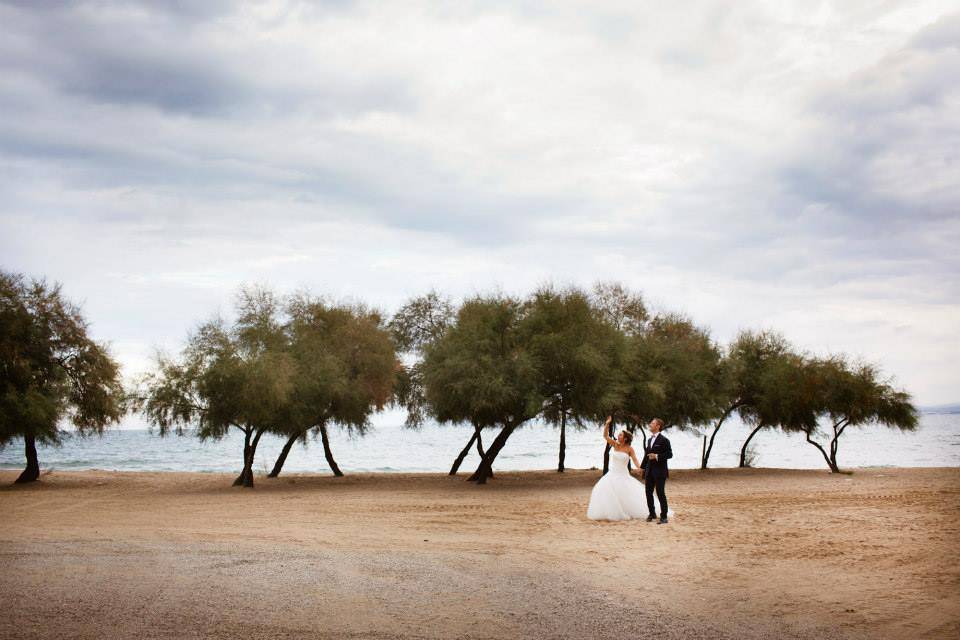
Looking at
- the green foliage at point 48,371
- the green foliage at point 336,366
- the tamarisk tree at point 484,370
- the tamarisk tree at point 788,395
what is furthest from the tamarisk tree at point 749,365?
the green foliage at point 48,371

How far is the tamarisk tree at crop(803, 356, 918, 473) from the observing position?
133 ft

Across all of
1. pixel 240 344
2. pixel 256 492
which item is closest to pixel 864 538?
pixel 256 492

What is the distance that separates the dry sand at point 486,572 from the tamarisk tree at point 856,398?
62.4 feet

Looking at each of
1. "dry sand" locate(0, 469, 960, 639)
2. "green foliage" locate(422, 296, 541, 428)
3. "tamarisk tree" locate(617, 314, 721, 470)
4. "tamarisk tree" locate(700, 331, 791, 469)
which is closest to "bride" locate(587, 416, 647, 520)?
"dry sand" locate(0, 469, 960, 639)

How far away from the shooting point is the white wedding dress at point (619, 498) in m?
17.7

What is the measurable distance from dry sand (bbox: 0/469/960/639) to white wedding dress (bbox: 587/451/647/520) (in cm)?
57

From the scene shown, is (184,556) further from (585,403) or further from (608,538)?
(585,403)

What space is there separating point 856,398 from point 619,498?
2826 centimetres

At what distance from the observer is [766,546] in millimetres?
13602

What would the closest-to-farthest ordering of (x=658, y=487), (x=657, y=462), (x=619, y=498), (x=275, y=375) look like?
1. (x=657, y=462)
2. (x=658, y=487)
3. (x=619, y=498)
4. (x=275, y=375)

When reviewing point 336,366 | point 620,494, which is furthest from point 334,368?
point 620,494

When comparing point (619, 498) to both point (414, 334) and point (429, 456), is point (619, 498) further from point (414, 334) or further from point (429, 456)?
point (429, 456)

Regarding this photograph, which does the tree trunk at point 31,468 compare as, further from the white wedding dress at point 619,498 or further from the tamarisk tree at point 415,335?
the white wedding dress at point 619,498

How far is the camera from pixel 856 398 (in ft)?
133
